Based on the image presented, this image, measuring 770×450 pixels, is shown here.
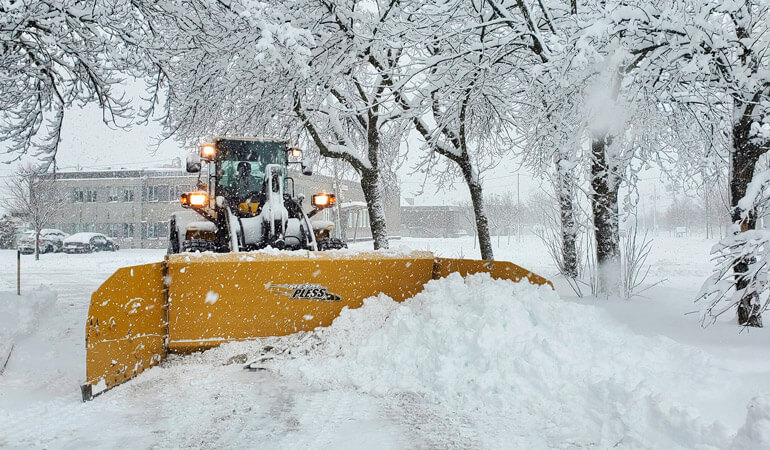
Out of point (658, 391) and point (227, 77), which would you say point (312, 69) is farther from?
point (658, 391)

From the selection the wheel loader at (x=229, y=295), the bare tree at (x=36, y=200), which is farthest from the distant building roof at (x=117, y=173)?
the wheel loader at (x=229, y=295)

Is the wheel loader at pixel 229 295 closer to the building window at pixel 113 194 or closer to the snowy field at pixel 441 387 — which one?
the snowy field at pixel 441 387

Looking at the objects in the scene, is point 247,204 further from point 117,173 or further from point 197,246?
point 117,173

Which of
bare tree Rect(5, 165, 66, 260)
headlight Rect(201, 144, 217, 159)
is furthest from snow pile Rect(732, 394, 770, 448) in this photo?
→ bare tree Rect(5, 165, 66, 260)

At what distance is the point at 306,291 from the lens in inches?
199

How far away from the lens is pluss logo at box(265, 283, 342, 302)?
4988 mm

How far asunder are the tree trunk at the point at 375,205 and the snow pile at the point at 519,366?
22.1 feet

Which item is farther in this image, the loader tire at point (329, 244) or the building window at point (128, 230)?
the building window at point (128, 230)

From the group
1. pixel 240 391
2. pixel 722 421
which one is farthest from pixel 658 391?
pixel 240 391

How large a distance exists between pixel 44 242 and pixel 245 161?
2550 centimetres

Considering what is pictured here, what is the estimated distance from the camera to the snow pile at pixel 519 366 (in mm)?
3236

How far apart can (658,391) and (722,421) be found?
395mm

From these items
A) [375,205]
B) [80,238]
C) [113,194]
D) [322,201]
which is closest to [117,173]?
[113,194]

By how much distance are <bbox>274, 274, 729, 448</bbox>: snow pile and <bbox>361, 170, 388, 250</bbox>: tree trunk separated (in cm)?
672
